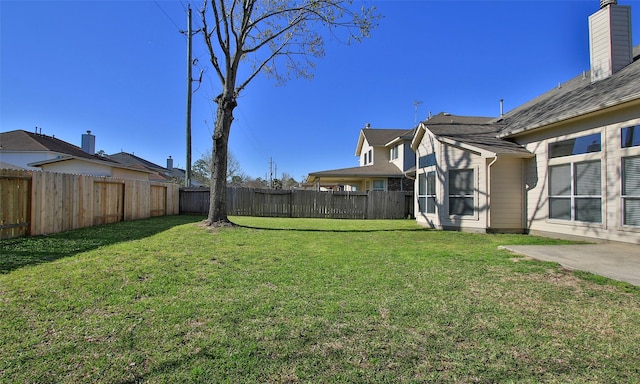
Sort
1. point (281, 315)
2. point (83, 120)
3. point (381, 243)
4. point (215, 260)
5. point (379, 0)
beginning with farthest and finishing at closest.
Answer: point (83, 120) → point (379, 0) → point (381, 243) → point (215, 260) → point (281, 315)

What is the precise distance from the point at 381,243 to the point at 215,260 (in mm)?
4010

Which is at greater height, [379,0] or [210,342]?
[379,0]

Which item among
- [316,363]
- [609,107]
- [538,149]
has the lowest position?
[316,363]

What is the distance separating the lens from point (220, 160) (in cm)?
990

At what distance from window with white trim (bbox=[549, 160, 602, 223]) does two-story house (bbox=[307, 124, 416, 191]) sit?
7741mm

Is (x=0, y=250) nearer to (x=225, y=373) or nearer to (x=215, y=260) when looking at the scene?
(x=215, y=260)

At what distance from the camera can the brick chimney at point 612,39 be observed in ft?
28.8

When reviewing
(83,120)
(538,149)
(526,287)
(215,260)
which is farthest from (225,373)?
(83,120)

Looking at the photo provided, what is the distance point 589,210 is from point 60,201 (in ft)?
46.1

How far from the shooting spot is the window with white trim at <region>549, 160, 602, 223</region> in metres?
7.26

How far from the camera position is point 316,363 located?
2.20 meters

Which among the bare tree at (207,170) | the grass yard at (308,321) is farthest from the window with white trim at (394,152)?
the bare tree at (207,170)

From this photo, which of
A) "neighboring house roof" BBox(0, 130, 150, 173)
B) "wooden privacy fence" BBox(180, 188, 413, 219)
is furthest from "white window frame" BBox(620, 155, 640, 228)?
"neighboring house roof" BBox(0, 130, 150, 173)

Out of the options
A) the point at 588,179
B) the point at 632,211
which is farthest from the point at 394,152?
the point at 632,211
